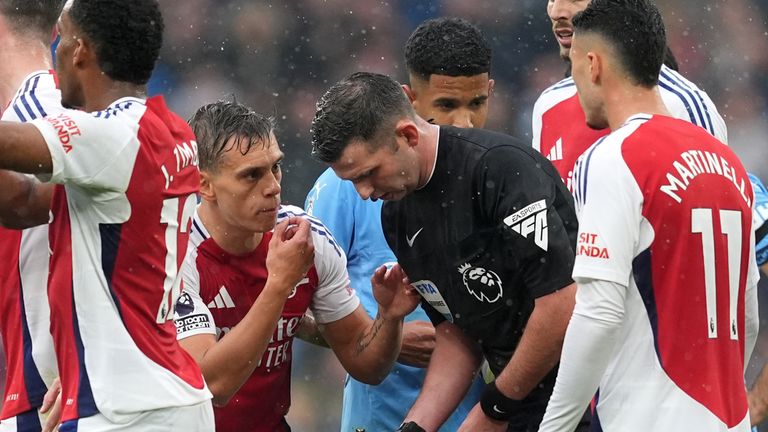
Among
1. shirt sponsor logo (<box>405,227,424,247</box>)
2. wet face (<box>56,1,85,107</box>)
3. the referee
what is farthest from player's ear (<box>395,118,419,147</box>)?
wet face (<box>56,1,85,107</box>)

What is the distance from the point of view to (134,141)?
3385 millimetres

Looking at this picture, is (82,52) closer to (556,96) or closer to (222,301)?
(222,301)

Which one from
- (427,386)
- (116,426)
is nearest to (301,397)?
(427,386)

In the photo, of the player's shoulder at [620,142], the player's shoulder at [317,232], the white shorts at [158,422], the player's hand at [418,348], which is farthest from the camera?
the player's hand at [418,348]

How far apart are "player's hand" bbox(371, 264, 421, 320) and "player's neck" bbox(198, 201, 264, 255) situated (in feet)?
1.59

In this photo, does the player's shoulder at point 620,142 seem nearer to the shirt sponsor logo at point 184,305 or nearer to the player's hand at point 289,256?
the player's hand at point 289,256

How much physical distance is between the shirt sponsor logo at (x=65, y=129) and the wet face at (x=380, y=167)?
3.68 feet

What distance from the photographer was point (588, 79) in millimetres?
3799

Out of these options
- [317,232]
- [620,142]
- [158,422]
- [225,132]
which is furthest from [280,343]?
[620,142]

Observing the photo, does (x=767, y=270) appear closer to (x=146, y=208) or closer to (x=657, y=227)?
(x=657, y=227)

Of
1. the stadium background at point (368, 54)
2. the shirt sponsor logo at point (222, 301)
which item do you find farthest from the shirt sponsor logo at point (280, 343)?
the stadium background at point (368, 54)

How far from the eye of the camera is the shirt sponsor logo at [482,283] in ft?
13.7

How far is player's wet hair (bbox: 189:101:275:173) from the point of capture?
14.6 ft

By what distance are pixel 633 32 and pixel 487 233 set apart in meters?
0.83
